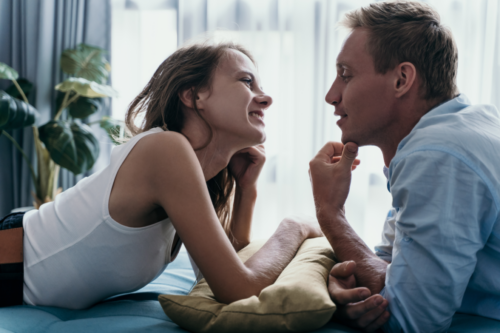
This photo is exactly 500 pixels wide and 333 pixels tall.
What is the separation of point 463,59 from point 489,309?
2754 mm

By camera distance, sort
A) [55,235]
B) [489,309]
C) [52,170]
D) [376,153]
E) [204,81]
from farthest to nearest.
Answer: [376,153] < [52,170] < [204,81] < [55,235] < [489,309]

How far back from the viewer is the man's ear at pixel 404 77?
3.60ft

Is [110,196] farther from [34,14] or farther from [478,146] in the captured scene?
[34,14]

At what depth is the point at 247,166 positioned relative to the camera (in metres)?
1.55

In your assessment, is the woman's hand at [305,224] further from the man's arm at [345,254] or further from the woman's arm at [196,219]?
the woman's arm at [196,219]

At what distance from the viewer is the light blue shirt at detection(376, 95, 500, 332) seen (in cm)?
80

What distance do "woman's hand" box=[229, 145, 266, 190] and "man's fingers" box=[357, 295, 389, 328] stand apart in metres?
0.75

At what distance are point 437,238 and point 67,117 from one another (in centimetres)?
307

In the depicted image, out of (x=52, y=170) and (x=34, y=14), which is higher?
(x=34, y=14)

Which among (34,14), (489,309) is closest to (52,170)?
(34,14)

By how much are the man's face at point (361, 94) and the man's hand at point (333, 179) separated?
0.19 ft

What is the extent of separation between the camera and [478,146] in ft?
2.74

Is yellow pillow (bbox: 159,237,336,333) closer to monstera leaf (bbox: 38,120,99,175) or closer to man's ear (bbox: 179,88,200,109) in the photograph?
man's ear (bbox: 179,88,200,109)

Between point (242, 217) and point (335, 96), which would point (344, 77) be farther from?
point (242, 217)
